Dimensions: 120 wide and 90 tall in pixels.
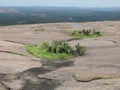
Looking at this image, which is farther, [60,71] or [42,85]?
[60,71]

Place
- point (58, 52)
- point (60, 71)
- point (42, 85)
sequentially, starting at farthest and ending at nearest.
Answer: point (58, 52) < point (60, 71) < point (42, 85)

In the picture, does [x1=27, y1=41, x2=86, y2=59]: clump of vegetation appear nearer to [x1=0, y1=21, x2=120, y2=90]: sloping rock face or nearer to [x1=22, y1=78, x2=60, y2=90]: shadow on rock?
[x1=0, y1=21, x2=120, y2=90]: sloping rock face

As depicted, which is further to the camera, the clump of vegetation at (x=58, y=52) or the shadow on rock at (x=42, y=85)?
the clump of vegetation at (x=58, y=52)

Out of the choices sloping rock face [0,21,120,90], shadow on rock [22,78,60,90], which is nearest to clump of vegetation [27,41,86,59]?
sloping rock face [0,21,120,90]

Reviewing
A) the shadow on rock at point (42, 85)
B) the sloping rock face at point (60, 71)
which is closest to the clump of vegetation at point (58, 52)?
the sloping rock face at point (60, 71)

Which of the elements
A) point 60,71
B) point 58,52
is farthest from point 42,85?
point 58,52

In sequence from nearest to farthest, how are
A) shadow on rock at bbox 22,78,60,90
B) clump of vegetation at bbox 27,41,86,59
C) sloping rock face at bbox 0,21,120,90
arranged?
shadow on rock at bbox 22,78,60,90
sloping rock face at bbox 0,21,120,90
clump of vegetation at bbox 27,41,86,59

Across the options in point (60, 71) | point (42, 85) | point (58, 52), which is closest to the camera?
point (42, 85)

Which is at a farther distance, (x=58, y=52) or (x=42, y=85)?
(x=58, y=52)

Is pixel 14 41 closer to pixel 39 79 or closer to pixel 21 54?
pixel 21 54

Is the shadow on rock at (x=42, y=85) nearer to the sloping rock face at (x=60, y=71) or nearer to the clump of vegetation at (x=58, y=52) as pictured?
the sloping rock face at (x=60, y=71)

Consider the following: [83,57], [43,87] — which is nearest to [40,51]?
[83,57]

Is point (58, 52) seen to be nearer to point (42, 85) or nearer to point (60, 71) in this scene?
point (60, 71)
